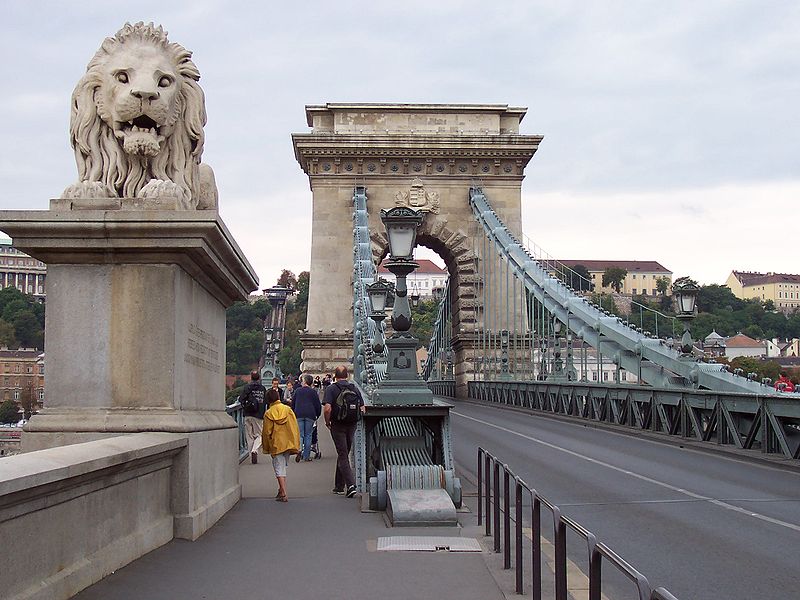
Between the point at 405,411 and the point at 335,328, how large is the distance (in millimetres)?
35044

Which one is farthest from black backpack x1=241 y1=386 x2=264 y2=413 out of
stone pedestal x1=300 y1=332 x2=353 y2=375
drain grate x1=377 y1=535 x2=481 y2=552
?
stone pedestal x1=300 y1=332 x2=353 y2=375

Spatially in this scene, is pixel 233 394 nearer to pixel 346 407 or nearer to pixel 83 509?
pixel 346 407

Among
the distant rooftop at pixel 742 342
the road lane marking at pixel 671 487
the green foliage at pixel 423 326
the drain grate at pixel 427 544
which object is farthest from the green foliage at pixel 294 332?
the drain grate at pixel 427 544

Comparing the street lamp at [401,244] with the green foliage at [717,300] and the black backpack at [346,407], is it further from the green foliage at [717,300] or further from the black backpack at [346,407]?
the green foliage at [717,300]

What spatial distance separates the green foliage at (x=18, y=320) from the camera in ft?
156

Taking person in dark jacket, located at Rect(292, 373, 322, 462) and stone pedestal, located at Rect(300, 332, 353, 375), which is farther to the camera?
stone pedestal, located at Rect(300, 332, 353, 375)

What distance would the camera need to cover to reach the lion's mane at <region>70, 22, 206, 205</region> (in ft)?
27.1

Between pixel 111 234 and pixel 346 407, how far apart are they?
20.1 ft

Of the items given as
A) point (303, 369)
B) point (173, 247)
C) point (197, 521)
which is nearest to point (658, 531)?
point (197, 521)

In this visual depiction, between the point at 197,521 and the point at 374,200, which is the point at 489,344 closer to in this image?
the point at 374,200

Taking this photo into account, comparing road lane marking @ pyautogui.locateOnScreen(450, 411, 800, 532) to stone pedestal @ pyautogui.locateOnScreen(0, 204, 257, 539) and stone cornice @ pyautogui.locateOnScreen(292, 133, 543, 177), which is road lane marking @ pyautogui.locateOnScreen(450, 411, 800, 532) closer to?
stone pedestal @ pyautogui.locateOnScreen(0, 204, 257, 539)

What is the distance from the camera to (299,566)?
7723mm

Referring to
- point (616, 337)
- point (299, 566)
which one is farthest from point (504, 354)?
point (299, 566)

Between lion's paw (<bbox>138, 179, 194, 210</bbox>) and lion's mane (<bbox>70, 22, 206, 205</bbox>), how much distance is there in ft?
0.65
